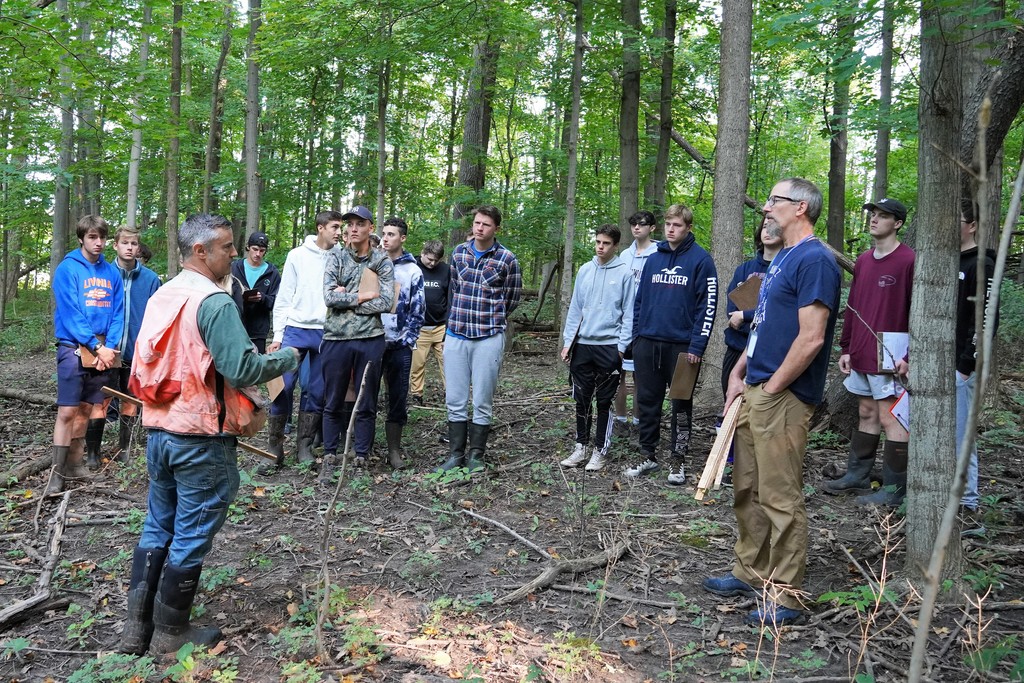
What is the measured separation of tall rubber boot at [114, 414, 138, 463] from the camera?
6.67 metres

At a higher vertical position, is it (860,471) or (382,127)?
(382,127)

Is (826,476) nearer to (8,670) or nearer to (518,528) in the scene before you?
(518,528)

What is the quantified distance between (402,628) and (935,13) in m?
4.05

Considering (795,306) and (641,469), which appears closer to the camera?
(795,306)

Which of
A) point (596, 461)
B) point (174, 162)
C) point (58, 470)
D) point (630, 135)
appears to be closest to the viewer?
point (58, 470)

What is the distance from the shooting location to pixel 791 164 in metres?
26.4

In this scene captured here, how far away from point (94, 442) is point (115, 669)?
12.7 ft

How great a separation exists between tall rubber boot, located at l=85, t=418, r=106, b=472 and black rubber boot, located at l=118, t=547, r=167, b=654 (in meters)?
3.45

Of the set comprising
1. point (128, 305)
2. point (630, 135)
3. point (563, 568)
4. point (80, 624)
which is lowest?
point (80, 624)

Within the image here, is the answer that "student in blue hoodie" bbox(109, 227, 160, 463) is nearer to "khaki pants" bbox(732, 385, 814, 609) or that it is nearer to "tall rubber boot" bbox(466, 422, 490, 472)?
"tall rubber boot" bbox(466, 422, 490, 472)

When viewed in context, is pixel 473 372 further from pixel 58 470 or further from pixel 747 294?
pixel 58 470

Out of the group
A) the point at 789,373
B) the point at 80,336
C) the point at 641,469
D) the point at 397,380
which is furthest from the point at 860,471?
the point at 80,336

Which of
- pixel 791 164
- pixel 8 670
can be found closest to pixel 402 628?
pixel 8 670

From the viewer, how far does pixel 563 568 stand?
14.0ft
